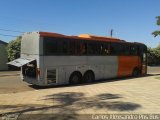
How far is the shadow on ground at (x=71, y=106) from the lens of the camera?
32.1 feet

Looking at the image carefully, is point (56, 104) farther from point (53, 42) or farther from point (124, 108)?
point (53, 42)

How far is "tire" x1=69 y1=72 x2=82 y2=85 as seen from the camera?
1942 cm

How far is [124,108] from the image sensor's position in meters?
10.5

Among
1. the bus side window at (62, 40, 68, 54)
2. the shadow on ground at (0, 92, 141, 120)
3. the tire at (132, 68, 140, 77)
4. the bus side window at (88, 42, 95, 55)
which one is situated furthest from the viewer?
the tire at (132, 68, 140, 77)

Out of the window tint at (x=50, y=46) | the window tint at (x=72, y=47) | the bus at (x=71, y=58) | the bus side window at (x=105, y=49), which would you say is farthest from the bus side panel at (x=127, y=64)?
the window tint at (x=50, y=46)

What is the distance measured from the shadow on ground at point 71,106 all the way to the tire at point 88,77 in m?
7.31

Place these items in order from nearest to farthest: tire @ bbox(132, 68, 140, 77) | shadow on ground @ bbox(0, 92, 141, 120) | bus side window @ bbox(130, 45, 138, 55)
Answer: shadow on ground @ bbox(0, 92, 141, 120)
bus side window @ bbox(130, 45, 138, 55)
tire @ bbox(132, 68, 140, 77)

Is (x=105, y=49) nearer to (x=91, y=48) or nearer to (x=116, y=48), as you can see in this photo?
(x=116, y=48)

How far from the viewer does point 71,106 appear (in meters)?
10.9

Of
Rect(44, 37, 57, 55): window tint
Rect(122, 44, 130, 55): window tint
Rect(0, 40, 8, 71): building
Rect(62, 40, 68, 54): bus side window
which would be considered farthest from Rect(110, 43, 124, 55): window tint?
Rect(0, 40, 8, 71): building

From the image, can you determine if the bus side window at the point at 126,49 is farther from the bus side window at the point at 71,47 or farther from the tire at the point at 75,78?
the bus side window at the point at 71,47

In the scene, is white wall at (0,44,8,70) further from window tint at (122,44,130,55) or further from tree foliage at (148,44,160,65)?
tree foliage at (148,44,160,65)

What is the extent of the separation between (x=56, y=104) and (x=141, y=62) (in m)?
16.0

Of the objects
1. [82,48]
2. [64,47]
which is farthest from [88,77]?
[64,47]
